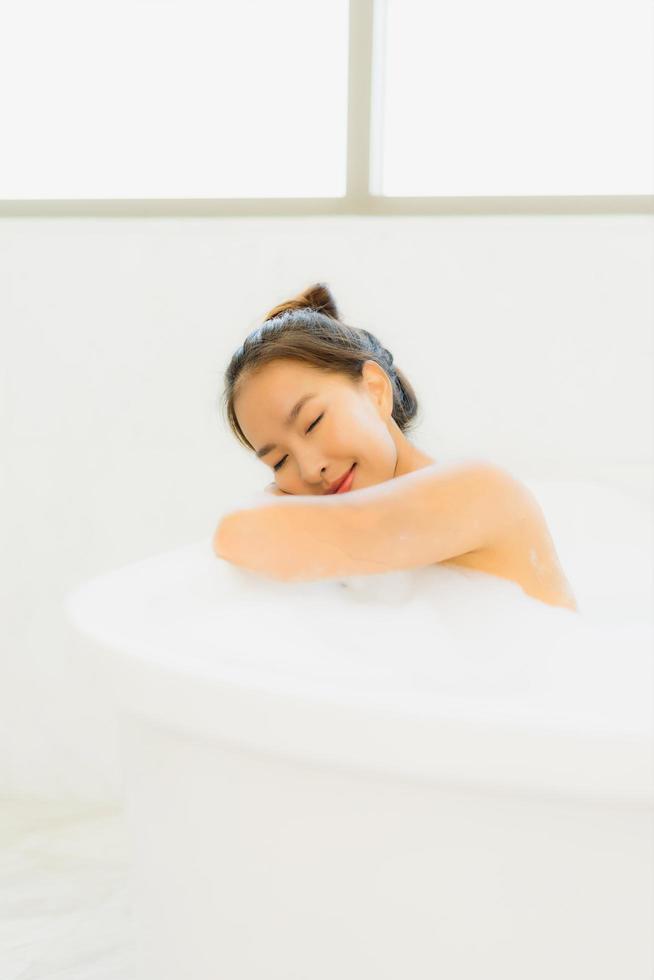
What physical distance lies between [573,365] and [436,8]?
796mm

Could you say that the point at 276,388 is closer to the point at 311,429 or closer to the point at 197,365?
the point at 311,429

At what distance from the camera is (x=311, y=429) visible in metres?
1.00

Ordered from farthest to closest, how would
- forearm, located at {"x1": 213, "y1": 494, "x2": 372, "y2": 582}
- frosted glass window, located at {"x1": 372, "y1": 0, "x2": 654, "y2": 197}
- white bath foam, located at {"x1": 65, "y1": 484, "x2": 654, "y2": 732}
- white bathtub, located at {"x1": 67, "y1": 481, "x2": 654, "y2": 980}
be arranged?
1. frosted glass window, located at {"x1": 372, "y1": 0, "x2": 654, "y2": 197}
2. forearm, located at {"x1": 213, "y1": 494, "x2": 372, "y2": 582}
3. white bath foam, located at {"x1": 65, "y1": 484, "x2": 654, "y2": 732}
4. white bathtub, located at {"x1": 67, "y1": 481, "x2": 654, "y2": 980}

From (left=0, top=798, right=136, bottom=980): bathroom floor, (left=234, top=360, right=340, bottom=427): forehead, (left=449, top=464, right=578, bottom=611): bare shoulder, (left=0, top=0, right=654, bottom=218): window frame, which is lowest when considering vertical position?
(left=0, top=798, right=136, bottom=980): bathroom floor

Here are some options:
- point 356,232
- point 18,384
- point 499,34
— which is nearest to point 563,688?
point 356,232

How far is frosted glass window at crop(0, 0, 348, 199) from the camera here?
6.05ft

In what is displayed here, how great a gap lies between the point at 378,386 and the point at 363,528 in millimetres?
354

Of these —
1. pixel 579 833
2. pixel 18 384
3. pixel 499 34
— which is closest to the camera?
pixel 579 833

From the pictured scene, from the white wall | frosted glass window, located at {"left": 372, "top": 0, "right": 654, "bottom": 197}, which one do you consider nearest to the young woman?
the white wall

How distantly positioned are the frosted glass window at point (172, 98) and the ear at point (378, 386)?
0.86m

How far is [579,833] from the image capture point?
0.51 m

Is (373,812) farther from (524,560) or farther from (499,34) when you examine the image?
(499,34)

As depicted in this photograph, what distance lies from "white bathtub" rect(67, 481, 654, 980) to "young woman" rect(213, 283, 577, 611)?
71 millimetres

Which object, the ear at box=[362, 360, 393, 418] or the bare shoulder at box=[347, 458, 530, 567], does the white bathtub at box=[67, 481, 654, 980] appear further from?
the ear at box=[362, 360, 393, 418]
